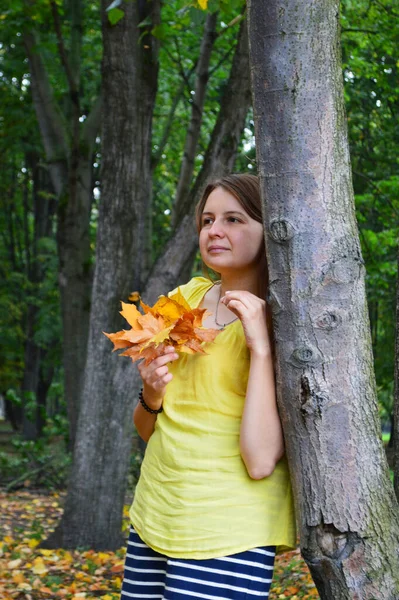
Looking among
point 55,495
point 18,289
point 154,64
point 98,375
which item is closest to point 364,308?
point 98,375

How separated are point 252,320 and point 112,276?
14.0ft

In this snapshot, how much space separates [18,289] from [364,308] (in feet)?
56.2

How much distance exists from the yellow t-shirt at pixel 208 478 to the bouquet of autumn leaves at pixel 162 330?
0.30 ft

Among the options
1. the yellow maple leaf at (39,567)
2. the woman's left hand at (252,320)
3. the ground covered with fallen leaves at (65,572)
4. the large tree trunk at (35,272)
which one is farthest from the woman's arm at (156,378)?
the large tree trunk at (35,272)

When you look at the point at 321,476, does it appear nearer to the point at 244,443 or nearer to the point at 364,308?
the point at 244,443

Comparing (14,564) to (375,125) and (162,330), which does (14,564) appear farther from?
(375,125)

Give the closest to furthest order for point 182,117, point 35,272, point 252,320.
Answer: point 252,320
point 182,117
point 35,272

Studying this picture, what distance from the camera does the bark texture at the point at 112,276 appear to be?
614 cm

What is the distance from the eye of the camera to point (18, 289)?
1838 centimetres

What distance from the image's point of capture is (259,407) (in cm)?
196

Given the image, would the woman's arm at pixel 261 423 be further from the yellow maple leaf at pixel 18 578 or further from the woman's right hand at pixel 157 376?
the yellow maple leaf at pixel 18 578

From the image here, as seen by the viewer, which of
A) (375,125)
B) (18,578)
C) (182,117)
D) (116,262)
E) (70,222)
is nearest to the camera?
(18,578)

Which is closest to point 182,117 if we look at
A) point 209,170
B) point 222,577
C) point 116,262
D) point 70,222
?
point 70,222

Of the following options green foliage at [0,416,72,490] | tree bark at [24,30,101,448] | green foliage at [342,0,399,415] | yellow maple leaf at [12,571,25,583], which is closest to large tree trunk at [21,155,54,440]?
green foliage at [0,416,72,490]
